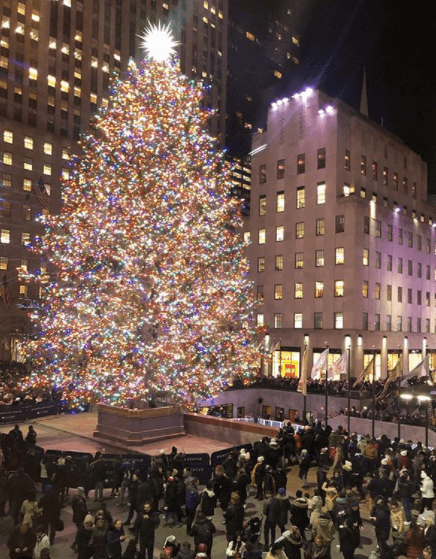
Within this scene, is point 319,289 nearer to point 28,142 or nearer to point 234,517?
point 234,517

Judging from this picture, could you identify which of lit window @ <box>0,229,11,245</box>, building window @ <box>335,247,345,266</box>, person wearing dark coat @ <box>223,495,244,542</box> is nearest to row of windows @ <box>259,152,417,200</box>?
building window @ <box>335,247,345,266</box>

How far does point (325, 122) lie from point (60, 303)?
40.0 metres

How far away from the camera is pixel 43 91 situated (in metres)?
80.6

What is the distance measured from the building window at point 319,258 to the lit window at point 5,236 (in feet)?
134

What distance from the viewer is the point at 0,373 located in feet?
146

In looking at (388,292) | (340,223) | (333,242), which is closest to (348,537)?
(333,242)

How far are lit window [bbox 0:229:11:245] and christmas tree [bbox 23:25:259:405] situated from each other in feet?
157

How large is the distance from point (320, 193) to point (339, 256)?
283 inches

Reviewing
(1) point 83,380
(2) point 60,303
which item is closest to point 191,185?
(2) point 60,303

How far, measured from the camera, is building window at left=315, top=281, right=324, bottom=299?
55438 mm

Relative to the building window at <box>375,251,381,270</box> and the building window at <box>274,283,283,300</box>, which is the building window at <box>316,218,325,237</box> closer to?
the building window at <box>375,251,381,270</box>

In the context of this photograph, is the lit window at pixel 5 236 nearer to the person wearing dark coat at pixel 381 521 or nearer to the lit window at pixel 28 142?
the lit window at pixel 28 142

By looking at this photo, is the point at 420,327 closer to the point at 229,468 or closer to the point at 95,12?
the point at 229,468

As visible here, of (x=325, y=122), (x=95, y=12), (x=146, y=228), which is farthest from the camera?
(x=95, y=12)
